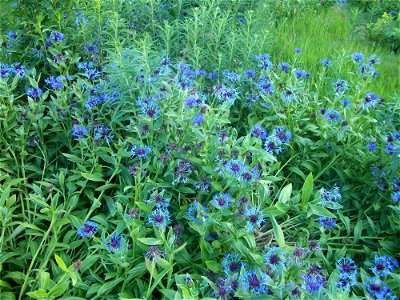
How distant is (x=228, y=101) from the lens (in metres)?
2.44

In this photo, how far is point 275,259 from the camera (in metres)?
1.78

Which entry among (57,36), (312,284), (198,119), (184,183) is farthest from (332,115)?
(57,36)

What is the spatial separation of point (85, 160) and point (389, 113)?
1.90 meters

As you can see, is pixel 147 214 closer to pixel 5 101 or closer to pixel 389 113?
pixel 5 101

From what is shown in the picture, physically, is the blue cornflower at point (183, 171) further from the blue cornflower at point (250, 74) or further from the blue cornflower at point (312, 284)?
the blue cornflower at point (250, 74)

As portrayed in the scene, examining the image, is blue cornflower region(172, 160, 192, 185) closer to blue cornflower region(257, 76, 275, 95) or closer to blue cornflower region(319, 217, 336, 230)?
blue cornflower region(319, 217, 336, 230)

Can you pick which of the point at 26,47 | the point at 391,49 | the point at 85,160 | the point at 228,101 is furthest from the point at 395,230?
the point at 391,49

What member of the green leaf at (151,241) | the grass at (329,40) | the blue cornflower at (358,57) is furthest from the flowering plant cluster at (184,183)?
the grass at (329,40)

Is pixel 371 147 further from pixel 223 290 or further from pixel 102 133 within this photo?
pixel 102 133

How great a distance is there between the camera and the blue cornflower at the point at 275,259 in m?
1.75

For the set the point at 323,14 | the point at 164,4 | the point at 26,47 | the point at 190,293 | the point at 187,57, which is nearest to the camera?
the point at 190,293

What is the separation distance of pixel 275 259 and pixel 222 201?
1.20 ft

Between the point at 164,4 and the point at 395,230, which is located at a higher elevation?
the point at 164,4

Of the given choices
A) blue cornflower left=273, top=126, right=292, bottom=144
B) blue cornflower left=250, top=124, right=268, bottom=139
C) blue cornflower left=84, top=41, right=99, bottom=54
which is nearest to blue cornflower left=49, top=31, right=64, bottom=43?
blue cornflower left=84, top=41, right=99, bottom=54
